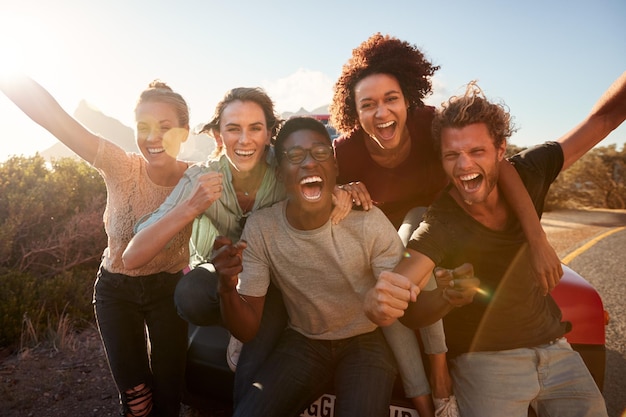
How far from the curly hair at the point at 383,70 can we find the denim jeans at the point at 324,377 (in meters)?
1.63

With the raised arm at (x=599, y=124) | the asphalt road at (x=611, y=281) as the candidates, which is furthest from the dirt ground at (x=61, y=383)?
the asphalt road at (x=611, y=281)

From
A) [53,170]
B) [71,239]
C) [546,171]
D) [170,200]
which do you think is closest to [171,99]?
[170,200]

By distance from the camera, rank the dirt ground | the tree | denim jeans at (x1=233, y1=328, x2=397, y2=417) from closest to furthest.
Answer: denim jeans at (x1=233, y1=328, x2=397, y2=417) → the dirt ground → the tree

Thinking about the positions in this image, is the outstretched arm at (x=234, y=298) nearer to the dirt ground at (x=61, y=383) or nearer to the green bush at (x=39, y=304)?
the dirt ground at (x=61, y=383)

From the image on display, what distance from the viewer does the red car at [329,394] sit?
2.33 m

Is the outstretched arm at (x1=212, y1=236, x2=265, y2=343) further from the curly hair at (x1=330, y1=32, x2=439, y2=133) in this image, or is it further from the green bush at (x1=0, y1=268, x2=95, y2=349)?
the green bush at (x1=0, y1=268, x2=95, y2=349)

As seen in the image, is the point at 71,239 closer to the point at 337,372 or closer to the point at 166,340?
the point at 166,340

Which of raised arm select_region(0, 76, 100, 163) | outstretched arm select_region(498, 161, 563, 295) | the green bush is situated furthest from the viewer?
the green bush

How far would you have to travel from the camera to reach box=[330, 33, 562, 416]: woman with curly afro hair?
229 cm

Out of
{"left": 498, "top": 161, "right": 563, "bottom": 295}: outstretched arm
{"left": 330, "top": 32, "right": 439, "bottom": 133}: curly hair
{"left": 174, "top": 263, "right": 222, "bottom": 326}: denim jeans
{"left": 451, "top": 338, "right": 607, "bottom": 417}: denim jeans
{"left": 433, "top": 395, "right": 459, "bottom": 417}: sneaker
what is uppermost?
{"left": 330, "top": 32, "right": 439, "bottom": 133}: curly hair

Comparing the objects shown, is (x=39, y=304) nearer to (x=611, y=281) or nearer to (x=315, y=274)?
(x=315, y=274)

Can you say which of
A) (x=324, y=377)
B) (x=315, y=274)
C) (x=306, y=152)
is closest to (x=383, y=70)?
(x=306, y=152)

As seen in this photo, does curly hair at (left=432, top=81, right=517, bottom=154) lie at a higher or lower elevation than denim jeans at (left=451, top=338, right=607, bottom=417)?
higher

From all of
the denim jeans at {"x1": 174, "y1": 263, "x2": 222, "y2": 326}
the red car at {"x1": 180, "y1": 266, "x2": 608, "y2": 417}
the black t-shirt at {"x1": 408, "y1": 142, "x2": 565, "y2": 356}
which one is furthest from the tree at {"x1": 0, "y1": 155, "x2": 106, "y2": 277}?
the black t-shirt at {"x1": 408, "y1": 142, "x2": 565, "y2": 356}
